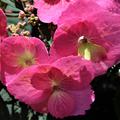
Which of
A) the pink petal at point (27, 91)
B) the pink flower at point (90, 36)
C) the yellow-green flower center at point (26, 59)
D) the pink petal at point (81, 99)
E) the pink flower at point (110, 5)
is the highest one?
the pink flower at point (110, 5)

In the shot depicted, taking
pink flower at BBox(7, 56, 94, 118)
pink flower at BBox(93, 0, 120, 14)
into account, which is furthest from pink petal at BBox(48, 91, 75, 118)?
pink flower at BBox(93, 0, 120, 14)

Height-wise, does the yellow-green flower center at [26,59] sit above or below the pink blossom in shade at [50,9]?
below

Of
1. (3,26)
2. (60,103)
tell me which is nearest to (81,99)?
(60,103)

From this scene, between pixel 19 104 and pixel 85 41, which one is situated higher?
pixel 85 41

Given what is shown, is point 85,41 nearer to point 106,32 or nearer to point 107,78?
point 106,32

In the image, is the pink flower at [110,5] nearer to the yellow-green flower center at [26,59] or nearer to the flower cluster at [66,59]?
the flower cluster at [66,59]

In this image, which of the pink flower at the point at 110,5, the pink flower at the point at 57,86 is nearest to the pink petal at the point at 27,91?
the pink flower at the point at 57,86

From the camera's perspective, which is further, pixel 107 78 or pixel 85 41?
pixel 107 78

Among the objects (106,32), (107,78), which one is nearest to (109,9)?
(106,32)
